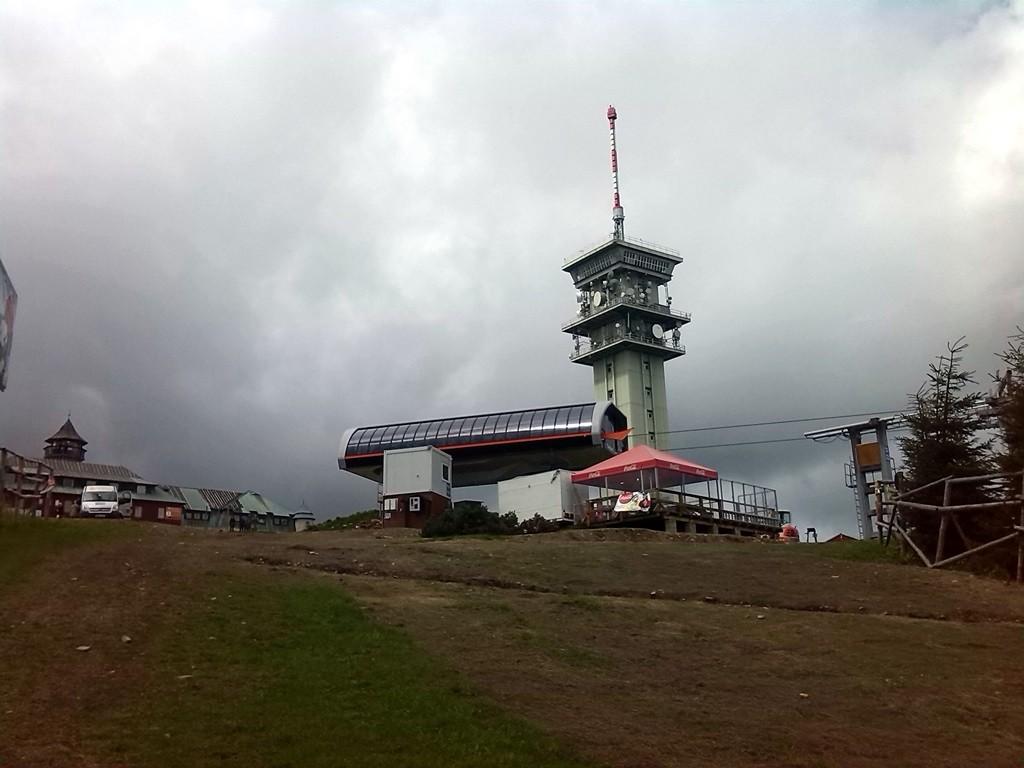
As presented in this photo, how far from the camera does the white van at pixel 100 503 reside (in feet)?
129

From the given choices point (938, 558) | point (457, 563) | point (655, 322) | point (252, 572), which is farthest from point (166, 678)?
point (655, 322)

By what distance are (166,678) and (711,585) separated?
11.2 m

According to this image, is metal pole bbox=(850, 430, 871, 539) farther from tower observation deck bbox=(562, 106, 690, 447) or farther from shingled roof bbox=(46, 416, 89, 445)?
shingled roof bbox=(46, 416, 89, 445)

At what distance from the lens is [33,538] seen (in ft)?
62.6

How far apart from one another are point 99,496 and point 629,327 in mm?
45024

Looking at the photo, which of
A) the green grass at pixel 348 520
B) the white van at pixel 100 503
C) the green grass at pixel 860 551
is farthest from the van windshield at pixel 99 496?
the green grass at pixel 860 551

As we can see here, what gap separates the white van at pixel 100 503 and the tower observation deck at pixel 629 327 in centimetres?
4009

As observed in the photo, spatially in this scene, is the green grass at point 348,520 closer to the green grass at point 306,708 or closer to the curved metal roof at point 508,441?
the curved metal roof at point 508,441

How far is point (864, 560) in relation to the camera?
22.0 metres

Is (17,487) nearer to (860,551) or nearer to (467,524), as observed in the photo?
(467,524)

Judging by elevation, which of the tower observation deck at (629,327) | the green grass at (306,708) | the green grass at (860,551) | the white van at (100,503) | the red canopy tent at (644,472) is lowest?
the green grass at (306,708)

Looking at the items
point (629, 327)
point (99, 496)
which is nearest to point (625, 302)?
point (629, 327)

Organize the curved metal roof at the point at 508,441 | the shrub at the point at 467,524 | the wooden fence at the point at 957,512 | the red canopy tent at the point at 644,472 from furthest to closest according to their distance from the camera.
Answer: the curved metal roof at the point at 508,441 < the red canopy tent at the point at 644,472 < the shrub at the point at 467,524 < the wooden fence at the point at 957,512

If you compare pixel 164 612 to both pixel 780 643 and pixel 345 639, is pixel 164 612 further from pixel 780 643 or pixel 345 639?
pixel 780 643
